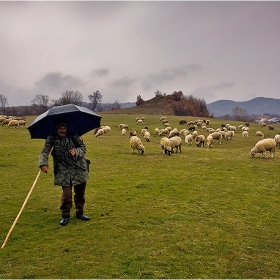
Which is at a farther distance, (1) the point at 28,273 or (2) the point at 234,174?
(2) the point at 234,174

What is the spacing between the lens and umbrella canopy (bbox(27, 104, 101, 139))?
7801 millimetres

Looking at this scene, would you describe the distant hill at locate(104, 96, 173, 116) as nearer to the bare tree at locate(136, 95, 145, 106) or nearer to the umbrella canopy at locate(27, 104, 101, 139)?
the bare tree at locate(136, 95, 145, 106)

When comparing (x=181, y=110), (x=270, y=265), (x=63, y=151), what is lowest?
(x=270, y=265)

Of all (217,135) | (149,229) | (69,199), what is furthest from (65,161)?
(217,135)

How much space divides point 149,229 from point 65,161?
3.13 metres

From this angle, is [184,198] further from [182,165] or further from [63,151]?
[182,165]

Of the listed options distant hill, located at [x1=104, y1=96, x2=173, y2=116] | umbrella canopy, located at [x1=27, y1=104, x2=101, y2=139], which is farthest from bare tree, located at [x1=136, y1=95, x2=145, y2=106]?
umbrella canopy, located at [x1=27, y1=104, x2=101, y2=139]

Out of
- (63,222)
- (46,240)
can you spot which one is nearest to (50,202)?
(63,222)

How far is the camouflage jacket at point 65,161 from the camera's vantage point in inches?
310

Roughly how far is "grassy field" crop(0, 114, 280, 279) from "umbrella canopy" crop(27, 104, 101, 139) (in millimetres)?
2797

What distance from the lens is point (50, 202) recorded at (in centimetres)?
1048

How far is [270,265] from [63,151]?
19.7ft

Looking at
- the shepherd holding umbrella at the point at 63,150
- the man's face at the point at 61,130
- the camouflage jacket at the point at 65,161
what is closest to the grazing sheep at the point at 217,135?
the shepherd holding umbrella at the point at 63,150

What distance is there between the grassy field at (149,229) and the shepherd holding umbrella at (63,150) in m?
1.11
